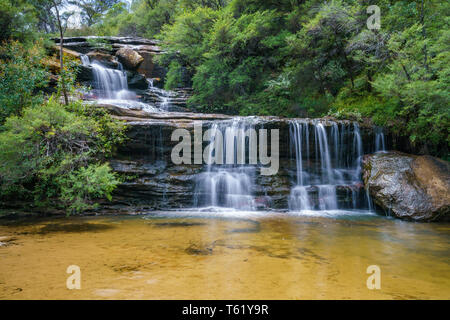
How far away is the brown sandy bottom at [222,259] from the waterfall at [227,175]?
8.14ft

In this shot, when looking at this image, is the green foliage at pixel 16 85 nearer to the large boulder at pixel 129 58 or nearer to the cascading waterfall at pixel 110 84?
the cascading waterfall at pixel 110 84

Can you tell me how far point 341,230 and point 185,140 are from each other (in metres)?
6.20

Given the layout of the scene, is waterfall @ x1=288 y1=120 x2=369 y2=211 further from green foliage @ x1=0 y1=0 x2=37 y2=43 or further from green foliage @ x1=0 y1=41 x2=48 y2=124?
green foliage @ x1=0 y1=0 x2=37 y2=43

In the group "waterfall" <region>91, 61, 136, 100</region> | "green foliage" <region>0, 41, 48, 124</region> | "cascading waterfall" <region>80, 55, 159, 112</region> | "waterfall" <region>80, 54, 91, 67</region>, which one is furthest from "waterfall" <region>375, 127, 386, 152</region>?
"waterfall" <region>80, 54, 91, 67</region>

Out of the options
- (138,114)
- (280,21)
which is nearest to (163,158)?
(138,114)

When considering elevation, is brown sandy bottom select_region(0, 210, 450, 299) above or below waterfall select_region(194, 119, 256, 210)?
below

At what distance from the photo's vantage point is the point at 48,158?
7.02 metres

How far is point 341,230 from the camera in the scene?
6.18m

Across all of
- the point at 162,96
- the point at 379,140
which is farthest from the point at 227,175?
the point at 162,96

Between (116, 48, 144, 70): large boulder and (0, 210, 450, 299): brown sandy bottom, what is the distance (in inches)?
554

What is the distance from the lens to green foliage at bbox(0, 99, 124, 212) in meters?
6.98

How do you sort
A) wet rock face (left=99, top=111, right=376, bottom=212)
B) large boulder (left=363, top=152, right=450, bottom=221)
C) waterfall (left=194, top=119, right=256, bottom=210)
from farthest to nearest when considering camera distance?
waterfall (left=194, top=119, right=256, bottom=210), wet rock face (left=99, top=111, right=376, bottom=212), large boulder (left=363, top=152, right=450, bottom=221)

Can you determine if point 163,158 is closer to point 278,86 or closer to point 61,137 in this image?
point 61,137

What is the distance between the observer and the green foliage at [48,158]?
6.98m
